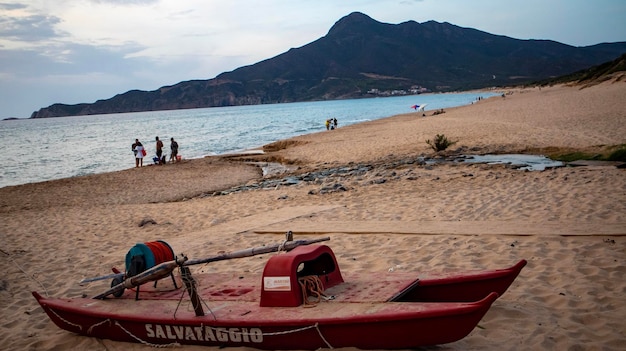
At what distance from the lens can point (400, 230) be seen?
883 cm

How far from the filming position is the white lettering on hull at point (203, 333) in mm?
4609

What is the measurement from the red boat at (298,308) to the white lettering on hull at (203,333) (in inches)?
0.4

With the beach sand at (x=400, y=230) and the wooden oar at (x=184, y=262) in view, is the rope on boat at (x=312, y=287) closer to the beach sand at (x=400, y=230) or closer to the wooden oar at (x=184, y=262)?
the wooden oar at (x=184, y=262)

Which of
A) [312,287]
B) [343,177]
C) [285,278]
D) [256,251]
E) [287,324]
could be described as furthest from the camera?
[343,177]

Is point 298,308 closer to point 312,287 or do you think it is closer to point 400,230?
point 312,287

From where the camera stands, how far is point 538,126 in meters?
25.5

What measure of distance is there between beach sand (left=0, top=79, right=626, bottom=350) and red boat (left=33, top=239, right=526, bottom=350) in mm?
389

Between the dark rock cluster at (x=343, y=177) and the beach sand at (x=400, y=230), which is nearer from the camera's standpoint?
the beach sand at (x=400, y=230)

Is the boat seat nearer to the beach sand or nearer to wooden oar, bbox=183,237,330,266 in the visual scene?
wooden oar, bbox=183,237,330,266

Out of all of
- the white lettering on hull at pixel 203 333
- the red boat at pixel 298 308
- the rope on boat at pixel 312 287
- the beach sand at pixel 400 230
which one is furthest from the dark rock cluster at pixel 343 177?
the white lettering on hull at pixel 203 333

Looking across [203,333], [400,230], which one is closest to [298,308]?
[203,333]

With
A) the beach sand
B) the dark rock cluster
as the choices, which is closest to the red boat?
the beach sand

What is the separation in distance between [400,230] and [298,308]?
445cm

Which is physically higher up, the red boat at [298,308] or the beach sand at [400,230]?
the red boat at [298,308]
